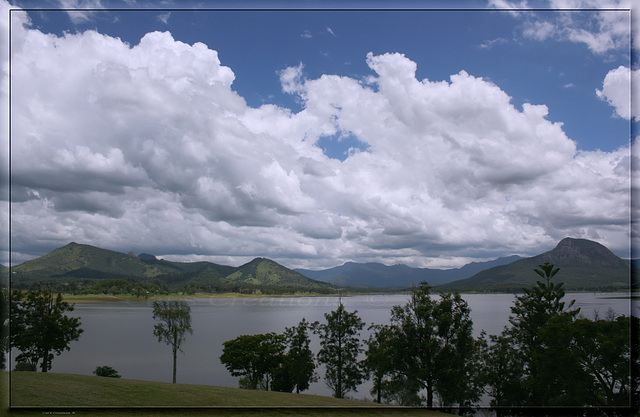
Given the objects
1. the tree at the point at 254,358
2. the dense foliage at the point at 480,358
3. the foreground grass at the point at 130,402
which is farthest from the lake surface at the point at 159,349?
the foreground grass at the point at 130,402

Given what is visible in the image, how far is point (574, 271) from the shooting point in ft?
196

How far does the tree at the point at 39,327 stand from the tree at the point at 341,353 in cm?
1926

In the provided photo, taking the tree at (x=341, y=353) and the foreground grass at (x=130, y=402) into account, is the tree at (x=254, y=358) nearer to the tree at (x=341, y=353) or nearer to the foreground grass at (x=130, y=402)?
the tree at (x=341, y=353)

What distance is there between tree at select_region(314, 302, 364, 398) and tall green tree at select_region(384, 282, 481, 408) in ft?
17.3

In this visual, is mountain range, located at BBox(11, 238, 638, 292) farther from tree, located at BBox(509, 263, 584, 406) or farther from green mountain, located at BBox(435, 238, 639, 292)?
tree, located at BBox(509, 263, 584, 406)

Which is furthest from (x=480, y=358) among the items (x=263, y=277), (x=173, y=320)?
(x=263, y=277)

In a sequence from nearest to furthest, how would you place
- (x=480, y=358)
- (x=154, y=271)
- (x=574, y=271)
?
(x=480, y=358), (x=574, y=271), (x=154, y=271)

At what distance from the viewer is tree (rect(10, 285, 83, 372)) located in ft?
83.8

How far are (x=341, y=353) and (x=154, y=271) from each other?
3761 inches

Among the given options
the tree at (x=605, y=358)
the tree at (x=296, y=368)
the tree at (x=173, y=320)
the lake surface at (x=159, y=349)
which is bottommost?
the lake surface at (x=159, y=349)

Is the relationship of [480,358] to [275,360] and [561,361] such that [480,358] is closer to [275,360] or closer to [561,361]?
[561,361]

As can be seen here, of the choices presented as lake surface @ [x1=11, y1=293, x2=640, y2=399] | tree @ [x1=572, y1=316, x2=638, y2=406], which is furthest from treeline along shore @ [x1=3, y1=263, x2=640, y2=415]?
Result: lake surface @ [x1=11, y1=293, x2=640, y2=399]

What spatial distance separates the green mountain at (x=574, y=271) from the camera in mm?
30250

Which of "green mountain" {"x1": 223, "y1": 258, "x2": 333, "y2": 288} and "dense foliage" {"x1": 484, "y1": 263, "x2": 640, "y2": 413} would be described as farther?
"green mountain" {"x1": 223, "y1": 258, "x2": 333, "y2": 288}
